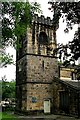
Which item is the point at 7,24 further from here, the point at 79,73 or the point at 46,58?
the point at 46,58

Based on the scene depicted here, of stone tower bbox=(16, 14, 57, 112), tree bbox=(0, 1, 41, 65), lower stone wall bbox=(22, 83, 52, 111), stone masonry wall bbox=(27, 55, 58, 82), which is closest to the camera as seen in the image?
tree bbox=(0, 1, 41, 65)

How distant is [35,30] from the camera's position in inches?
1341

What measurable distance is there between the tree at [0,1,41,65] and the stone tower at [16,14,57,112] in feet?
61.4

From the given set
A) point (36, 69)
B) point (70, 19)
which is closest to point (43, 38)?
point (36, 69)

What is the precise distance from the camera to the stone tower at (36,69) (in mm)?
32000

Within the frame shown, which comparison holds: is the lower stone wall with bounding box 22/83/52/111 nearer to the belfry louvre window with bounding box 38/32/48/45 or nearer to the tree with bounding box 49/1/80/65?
the belfry louvre window with bounding box 38/32/48/45

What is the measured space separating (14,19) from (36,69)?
69.9ft

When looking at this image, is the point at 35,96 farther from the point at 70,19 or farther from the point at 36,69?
the point at 70,19

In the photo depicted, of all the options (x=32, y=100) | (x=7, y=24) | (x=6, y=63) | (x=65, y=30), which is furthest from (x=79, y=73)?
(x=32, y=100)

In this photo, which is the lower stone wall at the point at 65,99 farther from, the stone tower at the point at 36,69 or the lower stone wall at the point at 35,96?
the lower stone wall at the point at 35,96

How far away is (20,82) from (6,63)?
71.8 ft

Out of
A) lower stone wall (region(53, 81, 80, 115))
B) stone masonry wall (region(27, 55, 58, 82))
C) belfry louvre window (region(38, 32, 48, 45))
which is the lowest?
lower stone wall (region(53, 81, 80, 115))

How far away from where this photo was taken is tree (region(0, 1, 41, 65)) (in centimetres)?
1144

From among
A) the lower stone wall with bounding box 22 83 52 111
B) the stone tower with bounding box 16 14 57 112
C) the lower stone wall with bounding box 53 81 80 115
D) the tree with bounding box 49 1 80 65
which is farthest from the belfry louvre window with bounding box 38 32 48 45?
the tree with bounding box 49 1 80 65
